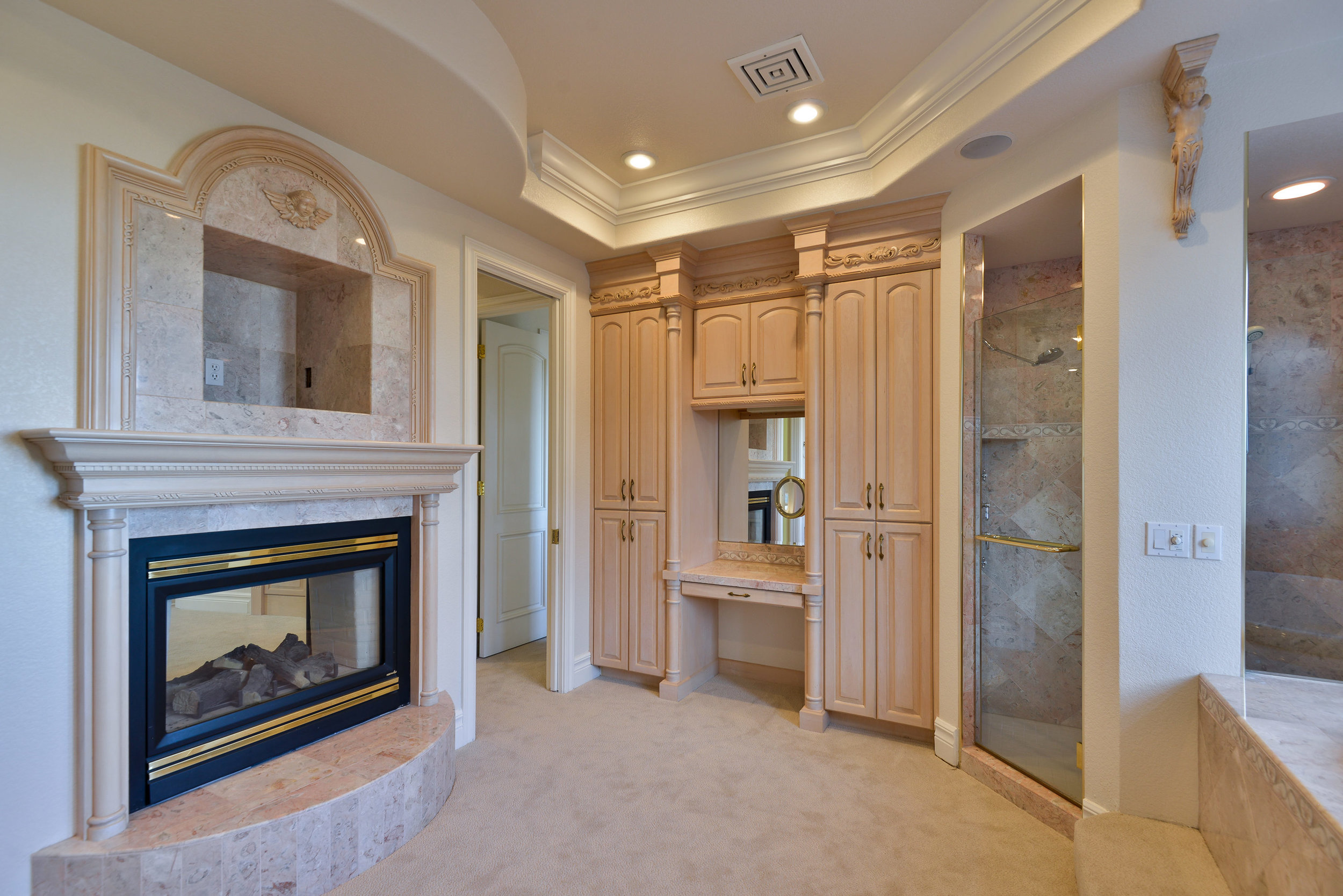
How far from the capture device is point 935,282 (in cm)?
287

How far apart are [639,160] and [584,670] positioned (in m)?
2.84

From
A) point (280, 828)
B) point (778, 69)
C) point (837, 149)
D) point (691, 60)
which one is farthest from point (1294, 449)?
point (280, 828)

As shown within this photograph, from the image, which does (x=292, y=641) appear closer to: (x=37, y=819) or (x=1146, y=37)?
(x=37, y=819)

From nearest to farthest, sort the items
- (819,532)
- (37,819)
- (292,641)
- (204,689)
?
(37,819) → (204,689) → (292,641) → (819,532)

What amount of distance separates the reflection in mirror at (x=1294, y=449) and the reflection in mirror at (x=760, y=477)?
1.86m

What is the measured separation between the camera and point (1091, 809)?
2061 millimetres

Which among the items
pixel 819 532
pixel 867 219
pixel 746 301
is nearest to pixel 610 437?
pixel 746 301

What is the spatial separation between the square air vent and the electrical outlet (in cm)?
217

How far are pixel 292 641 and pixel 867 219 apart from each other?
9.92 ft

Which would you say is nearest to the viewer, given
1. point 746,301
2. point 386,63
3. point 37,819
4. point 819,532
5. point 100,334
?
point 37,819

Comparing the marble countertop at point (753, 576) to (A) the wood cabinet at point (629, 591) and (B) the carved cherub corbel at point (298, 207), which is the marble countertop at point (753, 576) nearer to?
(A) the wood cabinet at point (629, 591)

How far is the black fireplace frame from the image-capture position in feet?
6.00

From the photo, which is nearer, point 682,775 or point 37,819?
point 37,819

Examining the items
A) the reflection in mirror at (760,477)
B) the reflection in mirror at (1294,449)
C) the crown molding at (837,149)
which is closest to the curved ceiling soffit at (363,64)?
the crown molding at (837,149)
